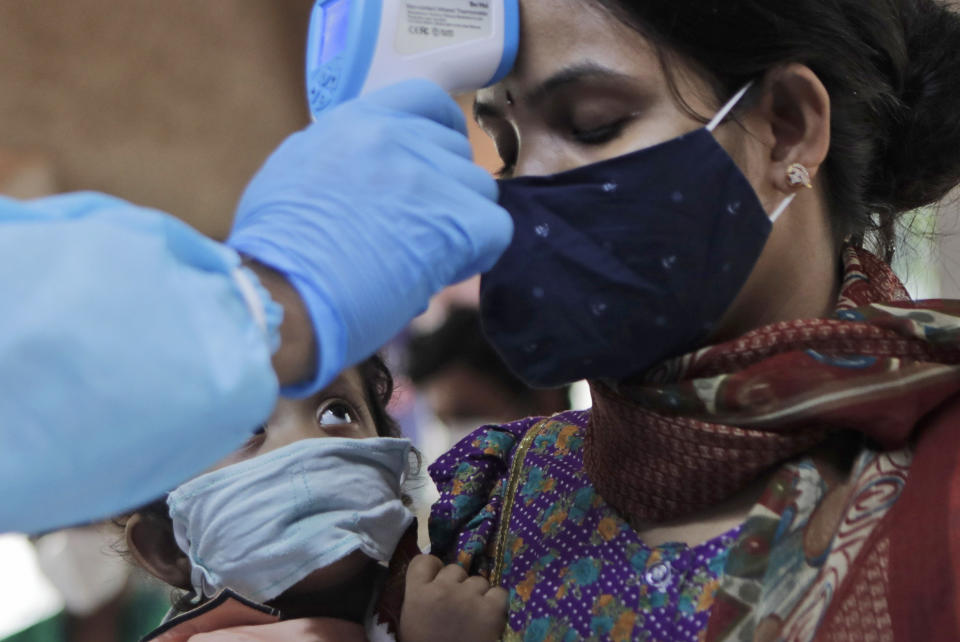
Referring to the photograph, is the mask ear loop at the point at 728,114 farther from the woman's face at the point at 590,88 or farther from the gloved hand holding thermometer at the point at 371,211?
the gloved hand holding thermometer at the point at 371,211

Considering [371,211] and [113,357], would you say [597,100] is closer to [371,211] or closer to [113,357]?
[371,211]

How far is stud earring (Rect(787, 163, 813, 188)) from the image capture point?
1049 millimetres

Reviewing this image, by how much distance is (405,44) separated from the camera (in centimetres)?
93

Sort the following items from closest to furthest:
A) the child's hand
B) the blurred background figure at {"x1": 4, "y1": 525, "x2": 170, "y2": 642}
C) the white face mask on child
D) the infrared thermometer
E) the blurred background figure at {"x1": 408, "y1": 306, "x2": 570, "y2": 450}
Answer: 1. the infrared thermometer
2. the child's hand
3. the white face mask on child
4. the blurred background figure at {"x1": 4, "y1": 525, "x2": 170, "y2": 642}
5. the blurred background figure at {"x1": 408, "y1": 306, "x2": 570, "y2": 450}

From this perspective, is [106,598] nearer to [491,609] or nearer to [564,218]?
[491,609]

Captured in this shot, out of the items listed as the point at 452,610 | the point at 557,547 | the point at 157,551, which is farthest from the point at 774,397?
the point at 157,551

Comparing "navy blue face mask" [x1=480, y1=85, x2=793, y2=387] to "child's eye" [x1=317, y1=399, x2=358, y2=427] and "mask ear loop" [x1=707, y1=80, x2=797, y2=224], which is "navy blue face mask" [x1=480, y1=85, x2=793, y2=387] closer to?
"mask ear loop" [x1=707, y1=80, x2=797, y2=224]

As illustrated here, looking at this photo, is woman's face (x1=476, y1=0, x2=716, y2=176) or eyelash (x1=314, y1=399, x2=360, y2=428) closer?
woman's face (x1=476, y1=0, x2=716, y2=176)

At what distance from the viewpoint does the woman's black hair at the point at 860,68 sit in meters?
1.01

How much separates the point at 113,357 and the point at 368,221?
23 centimetres

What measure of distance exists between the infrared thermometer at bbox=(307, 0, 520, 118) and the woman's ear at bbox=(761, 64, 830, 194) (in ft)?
0.97

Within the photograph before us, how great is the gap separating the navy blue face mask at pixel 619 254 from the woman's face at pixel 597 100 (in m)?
0.03

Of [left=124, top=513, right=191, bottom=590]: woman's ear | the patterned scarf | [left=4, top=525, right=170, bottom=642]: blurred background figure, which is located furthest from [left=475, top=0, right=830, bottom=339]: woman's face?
[left=4, top=525, right=170, bottom=642]: blurred background figure

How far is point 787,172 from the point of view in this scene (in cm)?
105
